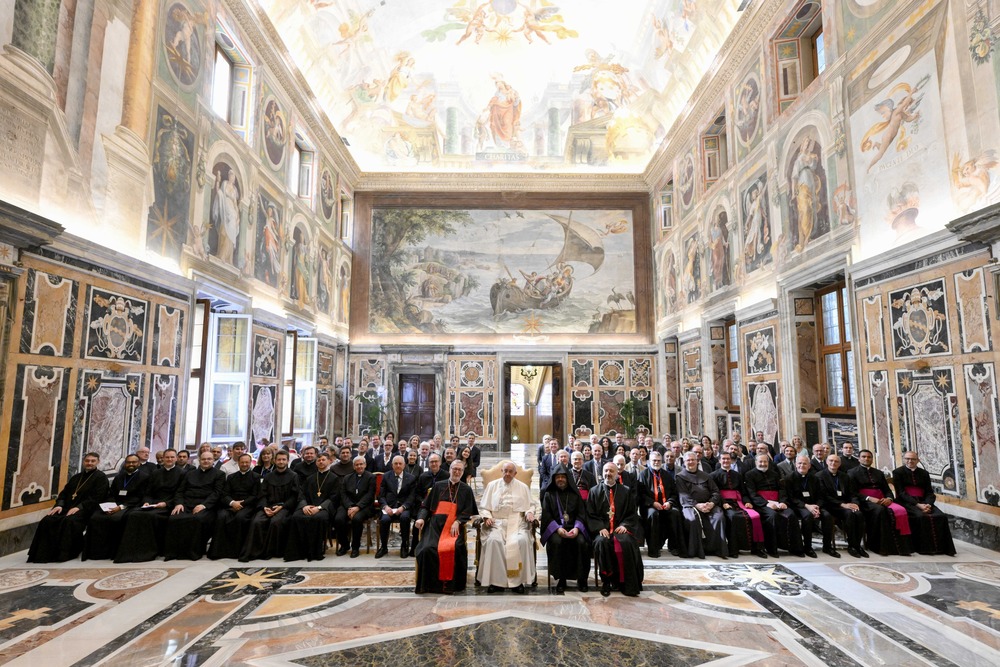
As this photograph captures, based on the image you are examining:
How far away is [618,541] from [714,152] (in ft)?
41.8

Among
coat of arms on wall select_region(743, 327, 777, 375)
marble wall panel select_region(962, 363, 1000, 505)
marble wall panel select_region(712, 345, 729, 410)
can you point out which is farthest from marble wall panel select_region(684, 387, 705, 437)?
marble wall panel select_region(962, 363, 1000, 505)

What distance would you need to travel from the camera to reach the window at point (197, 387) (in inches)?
397

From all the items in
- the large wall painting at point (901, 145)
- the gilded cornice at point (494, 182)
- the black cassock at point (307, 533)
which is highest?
the gilded cornice at point (494, 182)

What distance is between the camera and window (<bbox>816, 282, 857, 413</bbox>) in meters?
9.65

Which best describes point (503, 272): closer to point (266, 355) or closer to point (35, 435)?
point (266, 355)

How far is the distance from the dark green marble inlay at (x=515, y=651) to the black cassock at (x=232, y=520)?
3.30 m

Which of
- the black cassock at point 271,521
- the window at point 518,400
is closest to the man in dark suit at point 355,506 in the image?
the black cassock at point 271,521

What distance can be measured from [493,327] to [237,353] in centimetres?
982

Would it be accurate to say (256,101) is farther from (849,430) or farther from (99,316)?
(849,430)

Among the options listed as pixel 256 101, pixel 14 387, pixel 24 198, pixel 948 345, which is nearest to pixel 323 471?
pixel 14 387

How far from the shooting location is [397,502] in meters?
7.34

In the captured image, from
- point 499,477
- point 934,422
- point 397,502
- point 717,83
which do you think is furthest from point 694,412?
point 397,502

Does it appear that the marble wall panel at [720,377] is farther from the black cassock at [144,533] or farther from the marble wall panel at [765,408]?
the black cassock at [144,533]

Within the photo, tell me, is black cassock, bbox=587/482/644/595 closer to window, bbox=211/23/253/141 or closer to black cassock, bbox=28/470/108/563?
black cassock, bbox=28/470/108/563
